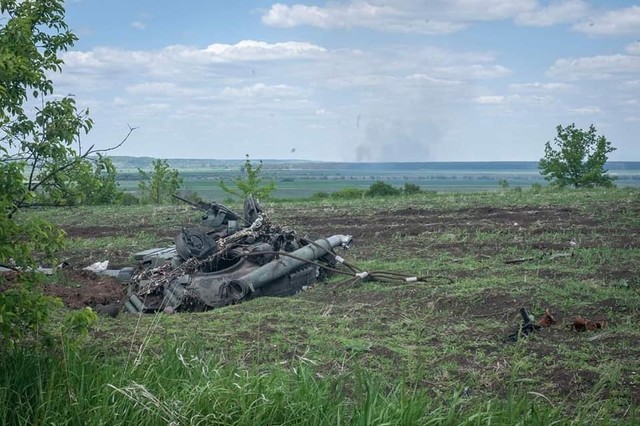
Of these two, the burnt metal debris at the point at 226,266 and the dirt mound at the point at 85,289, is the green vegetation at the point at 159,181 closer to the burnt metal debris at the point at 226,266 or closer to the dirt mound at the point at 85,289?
the dirt mound at the point at 85,289

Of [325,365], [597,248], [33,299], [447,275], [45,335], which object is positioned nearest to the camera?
[33,299]

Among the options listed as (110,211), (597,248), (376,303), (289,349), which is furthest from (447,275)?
(110,211)

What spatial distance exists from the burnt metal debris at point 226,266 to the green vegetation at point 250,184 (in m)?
16.3

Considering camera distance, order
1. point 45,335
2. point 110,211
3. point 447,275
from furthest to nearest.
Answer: point 110,211, point 447,275, point 45,335

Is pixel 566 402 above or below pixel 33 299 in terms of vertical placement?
below

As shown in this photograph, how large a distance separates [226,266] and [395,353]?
422cm

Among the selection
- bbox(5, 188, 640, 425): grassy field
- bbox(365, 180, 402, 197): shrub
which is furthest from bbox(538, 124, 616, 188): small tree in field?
bbox(5, 188, 640, 425): grassy field

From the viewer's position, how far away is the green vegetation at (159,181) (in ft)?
117

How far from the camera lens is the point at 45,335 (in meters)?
6.48

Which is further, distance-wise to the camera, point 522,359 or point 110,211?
point 110,211

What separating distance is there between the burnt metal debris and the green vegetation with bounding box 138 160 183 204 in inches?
925

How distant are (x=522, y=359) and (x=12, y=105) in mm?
4074

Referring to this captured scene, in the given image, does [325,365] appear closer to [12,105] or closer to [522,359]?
[522,359]

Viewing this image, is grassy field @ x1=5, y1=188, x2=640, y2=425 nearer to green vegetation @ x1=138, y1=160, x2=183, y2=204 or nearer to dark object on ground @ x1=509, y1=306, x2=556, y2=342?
dark object on ground @ x1=509, y1=306, x2=556, y2=342
